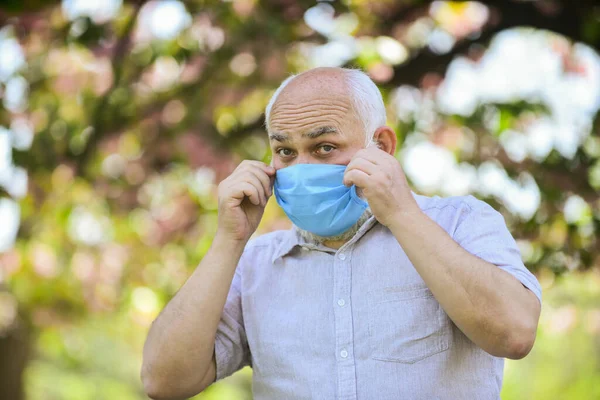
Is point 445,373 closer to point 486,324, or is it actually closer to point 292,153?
point 486,324

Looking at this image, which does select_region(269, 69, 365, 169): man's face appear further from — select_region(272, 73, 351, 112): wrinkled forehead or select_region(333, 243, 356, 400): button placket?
select_region(333, 243, 356, 400): button placket

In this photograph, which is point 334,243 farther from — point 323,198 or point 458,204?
point 458,204

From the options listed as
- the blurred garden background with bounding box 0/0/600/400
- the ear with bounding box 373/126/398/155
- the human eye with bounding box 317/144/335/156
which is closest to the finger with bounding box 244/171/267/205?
the human eye with bounding box 317/144/335/156

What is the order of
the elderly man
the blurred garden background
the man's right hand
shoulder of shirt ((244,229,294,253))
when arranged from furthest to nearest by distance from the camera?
the blurred garden background < shoulder of shirt ((244,229,294,253)) < the man's right hand < the elderly man

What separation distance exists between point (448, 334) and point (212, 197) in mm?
4976

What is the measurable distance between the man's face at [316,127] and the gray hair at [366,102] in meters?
0.03

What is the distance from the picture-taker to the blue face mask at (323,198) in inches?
93.3

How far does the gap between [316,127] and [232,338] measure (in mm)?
809

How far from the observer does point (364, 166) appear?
6.96ft

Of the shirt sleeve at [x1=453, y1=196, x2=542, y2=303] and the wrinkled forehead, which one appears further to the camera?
the wrinkled forehead

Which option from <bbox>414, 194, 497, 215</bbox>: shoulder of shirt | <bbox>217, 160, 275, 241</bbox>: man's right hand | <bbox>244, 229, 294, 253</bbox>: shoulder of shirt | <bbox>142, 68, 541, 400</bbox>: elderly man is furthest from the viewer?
<bbox>244, 229, 294, 253</bbox>: shoulder of shirt

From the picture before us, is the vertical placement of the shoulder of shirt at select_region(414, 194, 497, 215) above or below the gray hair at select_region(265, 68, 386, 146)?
below

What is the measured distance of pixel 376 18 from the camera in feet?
19.5

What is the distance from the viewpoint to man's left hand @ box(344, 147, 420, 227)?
209 cm
